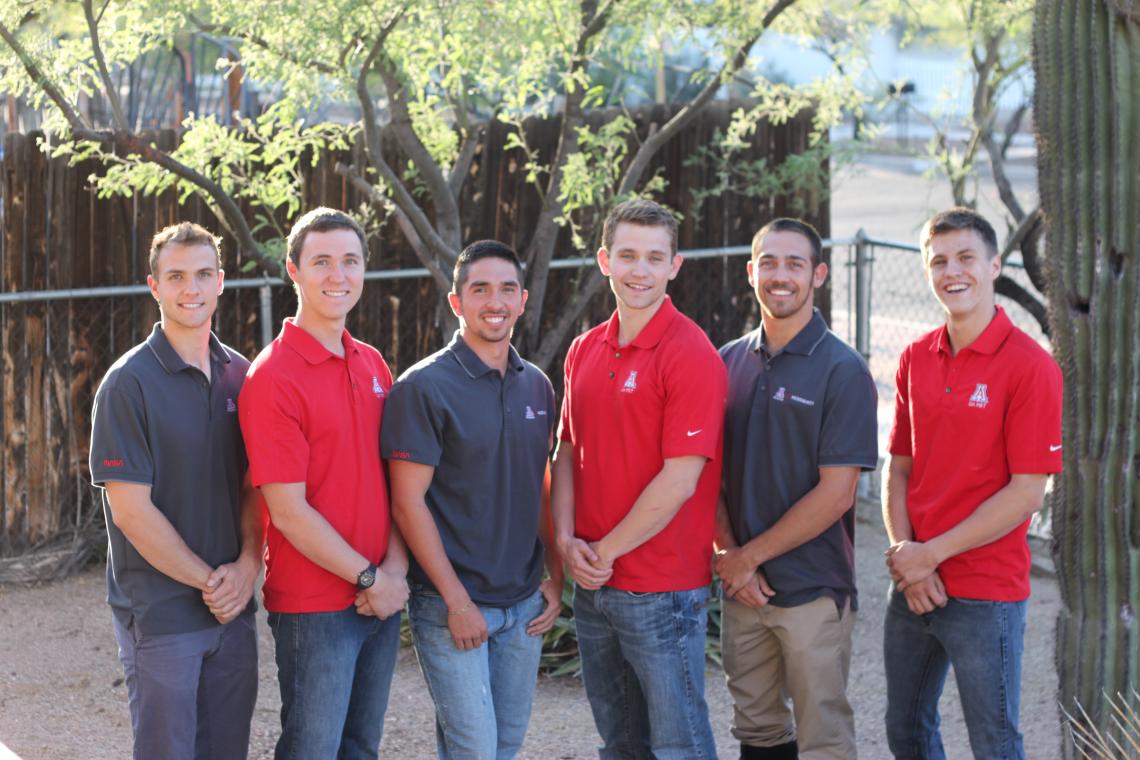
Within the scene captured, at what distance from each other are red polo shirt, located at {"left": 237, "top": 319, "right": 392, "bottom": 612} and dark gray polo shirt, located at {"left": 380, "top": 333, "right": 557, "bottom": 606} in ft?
0.35

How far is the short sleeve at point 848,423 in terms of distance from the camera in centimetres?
447

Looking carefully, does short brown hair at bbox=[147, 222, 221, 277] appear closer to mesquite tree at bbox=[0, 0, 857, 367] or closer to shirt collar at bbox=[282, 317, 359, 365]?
shirt collar at bbox=[282, 317, 359, 365]

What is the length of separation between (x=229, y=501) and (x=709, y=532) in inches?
60.3

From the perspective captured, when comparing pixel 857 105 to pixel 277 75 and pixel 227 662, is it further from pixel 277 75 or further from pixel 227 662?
pixel 227 662

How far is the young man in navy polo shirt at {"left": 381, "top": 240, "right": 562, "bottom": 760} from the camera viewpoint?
13.8 ft

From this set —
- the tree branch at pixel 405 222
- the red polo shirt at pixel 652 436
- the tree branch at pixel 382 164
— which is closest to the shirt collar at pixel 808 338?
the red polo shirt at pixel 652 436

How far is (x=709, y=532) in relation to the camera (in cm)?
458

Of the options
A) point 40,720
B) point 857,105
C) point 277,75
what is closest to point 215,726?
point 40,720

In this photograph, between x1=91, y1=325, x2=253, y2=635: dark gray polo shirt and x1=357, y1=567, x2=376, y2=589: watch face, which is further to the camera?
x1=357, y1=567, x2=376, y2=589: watch face

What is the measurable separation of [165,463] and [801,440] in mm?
1985

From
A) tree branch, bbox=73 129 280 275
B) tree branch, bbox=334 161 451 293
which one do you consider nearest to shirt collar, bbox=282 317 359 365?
tree branch, bbox=73 129 280 275

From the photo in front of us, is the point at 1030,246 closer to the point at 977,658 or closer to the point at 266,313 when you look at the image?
the point at 977,658

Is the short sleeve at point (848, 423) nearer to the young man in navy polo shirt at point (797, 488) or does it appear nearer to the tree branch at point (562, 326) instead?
the young man in navy polo shirt at point (797, 488)

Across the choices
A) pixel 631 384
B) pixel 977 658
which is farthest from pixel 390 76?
pixel 977 658
